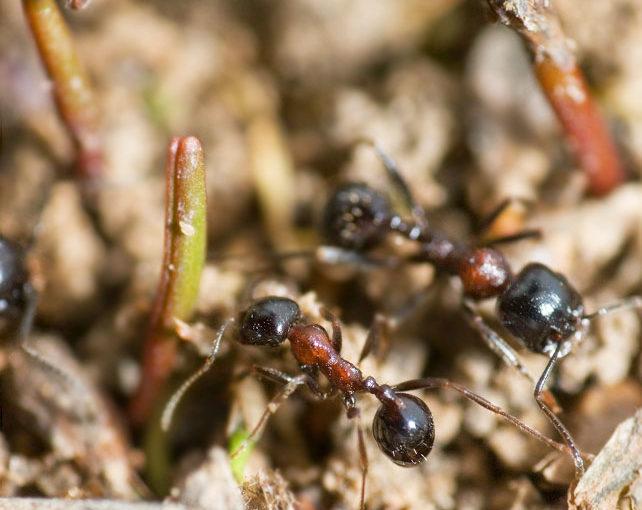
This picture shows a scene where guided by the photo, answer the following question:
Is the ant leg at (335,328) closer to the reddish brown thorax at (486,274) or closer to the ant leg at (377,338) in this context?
the ant leg at (377,338)

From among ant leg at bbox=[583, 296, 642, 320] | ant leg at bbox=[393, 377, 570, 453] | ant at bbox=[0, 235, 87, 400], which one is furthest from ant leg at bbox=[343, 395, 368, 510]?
ant at bbox=[0, 235, 87, 400]

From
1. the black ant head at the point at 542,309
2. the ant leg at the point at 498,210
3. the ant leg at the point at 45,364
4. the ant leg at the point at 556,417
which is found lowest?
the ant leg at the point at 45,364

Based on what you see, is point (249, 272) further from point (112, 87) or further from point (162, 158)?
point (112, 87)

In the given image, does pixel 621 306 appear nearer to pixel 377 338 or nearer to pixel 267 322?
pixel 377 338

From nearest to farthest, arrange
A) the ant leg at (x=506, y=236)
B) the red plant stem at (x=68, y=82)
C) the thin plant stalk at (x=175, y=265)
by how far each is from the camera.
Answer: the thin plant stalk at (x=175, y=265) → the red plant stem at (x=68, y=82) → the ant leg at (x=506, y=236)

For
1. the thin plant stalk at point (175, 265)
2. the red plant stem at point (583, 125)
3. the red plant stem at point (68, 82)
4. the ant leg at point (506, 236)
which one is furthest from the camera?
the ant leg at point (506, 236)

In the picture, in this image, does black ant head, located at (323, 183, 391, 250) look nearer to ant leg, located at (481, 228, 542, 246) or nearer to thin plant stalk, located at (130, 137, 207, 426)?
ant leg, located at (481, 228, 542, 246)

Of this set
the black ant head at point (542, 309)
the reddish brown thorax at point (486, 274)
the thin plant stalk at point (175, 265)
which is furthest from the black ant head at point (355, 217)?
the thin plant stalk at point (175, 265)

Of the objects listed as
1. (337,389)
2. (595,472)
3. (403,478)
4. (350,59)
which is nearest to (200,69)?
(350,59)
